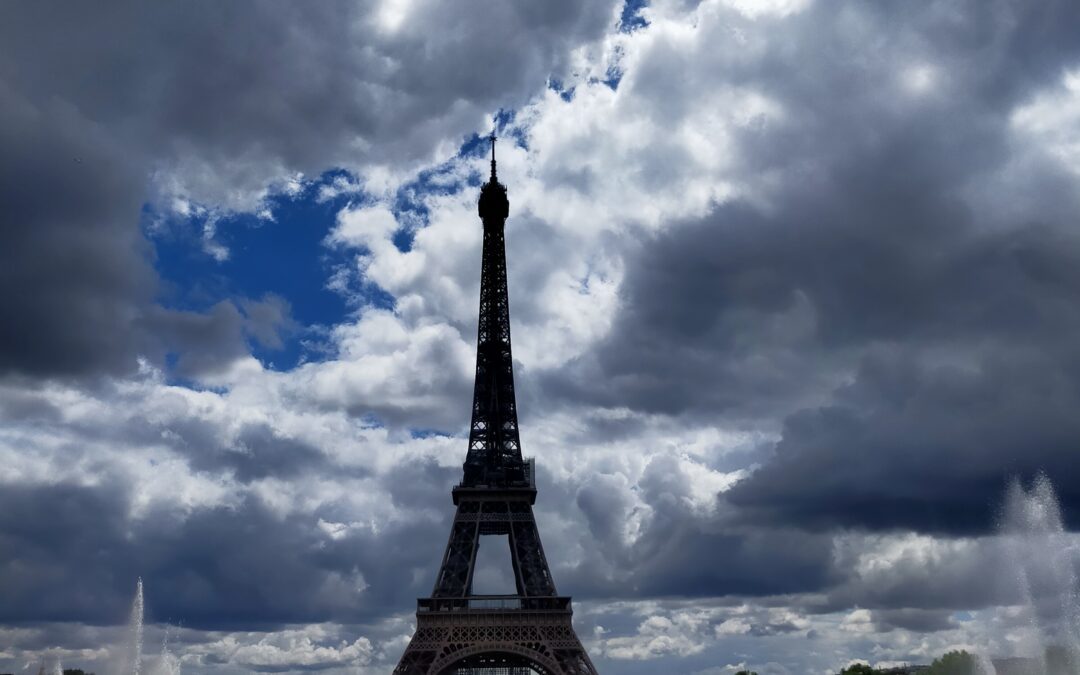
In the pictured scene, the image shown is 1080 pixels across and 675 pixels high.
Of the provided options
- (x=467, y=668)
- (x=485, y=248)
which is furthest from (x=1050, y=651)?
(x=485, y=248)

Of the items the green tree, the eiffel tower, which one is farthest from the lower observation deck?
the green tree

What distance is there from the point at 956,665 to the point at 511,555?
72.8m

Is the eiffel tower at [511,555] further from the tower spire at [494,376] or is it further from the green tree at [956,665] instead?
the green tree at [956,665]

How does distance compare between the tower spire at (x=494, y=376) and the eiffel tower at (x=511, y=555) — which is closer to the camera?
the eiffel tower at (x=511, y=555)

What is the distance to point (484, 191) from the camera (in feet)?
436

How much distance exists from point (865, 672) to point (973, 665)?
21031 mm

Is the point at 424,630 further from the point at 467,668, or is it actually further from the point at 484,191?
the point at 484,191

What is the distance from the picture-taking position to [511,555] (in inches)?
4646

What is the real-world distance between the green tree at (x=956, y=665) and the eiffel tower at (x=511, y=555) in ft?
210

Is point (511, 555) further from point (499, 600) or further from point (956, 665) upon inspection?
point (956, 665)

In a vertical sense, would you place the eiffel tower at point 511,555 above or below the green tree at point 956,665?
above

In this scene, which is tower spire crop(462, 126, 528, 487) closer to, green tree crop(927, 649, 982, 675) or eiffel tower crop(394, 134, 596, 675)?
eiffel tower crop(394, 134, 596, 675)

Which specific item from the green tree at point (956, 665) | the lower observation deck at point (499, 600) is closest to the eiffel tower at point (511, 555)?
the lower observation deck at point (499, 600)

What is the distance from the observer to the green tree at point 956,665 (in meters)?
139
